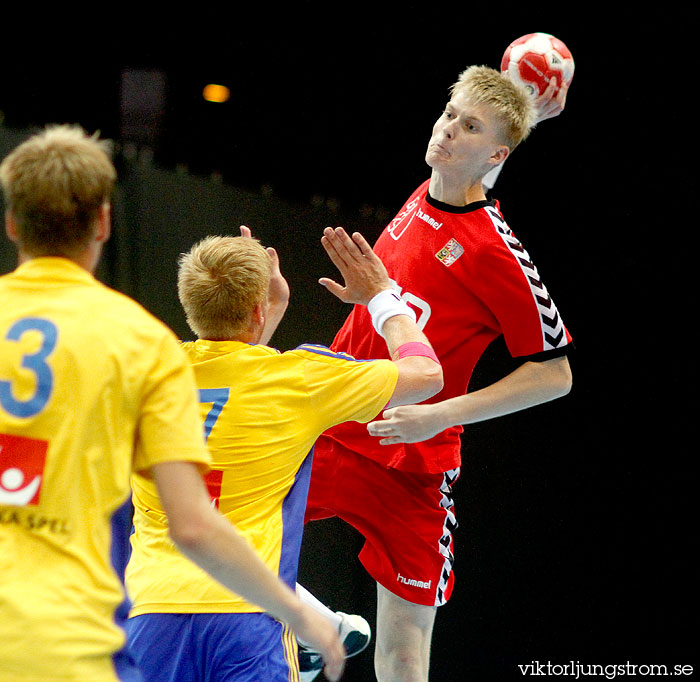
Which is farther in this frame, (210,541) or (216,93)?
(216,93)

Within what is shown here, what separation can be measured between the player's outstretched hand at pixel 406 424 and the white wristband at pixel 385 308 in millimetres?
286

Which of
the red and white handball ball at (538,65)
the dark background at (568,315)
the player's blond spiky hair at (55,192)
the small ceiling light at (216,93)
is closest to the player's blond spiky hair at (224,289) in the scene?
the player's blond spiky hair at (55,192)

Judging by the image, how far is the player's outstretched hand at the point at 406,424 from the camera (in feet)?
9.36

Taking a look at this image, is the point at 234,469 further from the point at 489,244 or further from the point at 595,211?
the point at 595,211

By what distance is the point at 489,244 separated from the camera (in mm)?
3146

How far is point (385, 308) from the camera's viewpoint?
2711 mm

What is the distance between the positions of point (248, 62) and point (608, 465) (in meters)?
3.01

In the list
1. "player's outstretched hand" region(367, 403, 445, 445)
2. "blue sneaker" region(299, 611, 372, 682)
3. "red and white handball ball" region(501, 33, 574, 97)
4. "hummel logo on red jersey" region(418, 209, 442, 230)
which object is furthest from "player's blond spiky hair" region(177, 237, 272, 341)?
"red and white handball ball" region(501, 33, 574, 97)

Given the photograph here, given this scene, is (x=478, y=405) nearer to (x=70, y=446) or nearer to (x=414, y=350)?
(x=414, y=350)

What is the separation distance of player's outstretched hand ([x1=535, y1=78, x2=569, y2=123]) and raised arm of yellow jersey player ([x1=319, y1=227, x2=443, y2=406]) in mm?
1172

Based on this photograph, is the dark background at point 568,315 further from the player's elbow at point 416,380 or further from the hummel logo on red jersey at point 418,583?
the player's elbow at point 416,380

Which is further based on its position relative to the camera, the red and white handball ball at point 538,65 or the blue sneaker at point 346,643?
the red and white handball ball at point 538,65

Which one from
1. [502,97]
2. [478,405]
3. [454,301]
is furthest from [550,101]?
[478,405]

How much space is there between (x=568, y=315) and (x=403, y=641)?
8.13 ft
